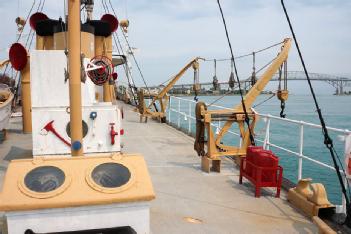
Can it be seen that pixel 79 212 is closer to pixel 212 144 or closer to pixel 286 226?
pixel 286 226

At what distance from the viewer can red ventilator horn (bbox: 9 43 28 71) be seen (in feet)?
24.8

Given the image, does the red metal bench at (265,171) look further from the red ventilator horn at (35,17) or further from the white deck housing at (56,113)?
the red ventilator horn at (35,17)

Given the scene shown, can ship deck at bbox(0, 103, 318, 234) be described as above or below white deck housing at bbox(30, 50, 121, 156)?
below

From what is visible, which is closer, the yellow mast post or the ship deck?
the yellow mast post

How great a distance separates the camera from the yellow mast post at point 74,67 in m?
3.62

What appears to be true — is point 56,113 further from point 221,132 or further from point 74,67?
point 221,132

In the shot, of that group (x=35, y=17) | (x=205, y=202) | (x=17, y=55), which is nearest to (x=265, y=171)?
(x=205, y=202)

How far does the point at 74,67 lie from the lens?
3688mm

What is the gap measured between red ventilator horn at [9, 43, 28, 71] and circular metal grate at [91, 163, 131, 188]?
517 cm

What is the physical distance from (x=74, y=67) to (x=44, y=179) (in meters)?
1.20

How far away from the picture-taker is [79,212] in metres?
3.31

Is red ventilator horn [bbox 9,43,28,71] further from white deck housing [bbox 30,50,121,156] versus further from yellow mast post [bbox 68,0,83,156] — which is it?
yellow mast post [bbox 68,0,83,156]

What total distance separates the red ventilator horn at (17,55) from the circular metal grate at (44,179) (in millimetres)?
4977

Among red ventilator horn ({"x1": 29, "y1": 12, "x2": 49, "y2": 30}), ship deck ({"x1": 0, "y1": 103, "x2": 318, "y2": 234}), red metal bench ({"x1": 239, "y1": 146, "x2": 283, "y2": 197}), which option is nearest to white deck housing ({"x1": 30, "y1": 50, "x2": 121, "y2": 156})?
ship deck ({"x1": 0, "y1": 103, "x2": 318, "y2": 234})
